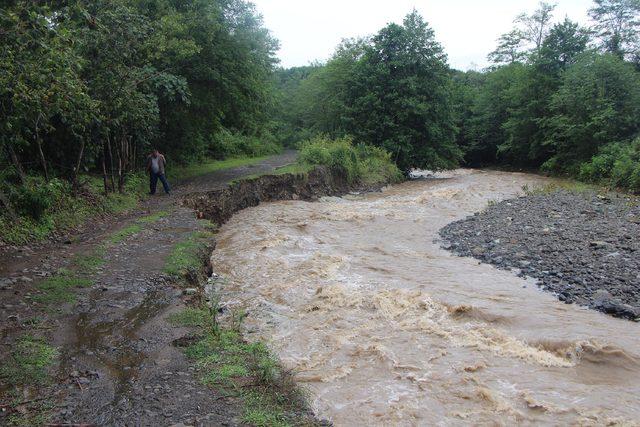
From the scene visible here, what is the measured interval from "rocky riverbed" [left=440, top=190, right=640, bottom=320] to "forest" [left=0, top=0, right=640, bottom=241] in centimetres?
850

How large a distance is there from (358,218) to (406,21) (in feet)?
69.5

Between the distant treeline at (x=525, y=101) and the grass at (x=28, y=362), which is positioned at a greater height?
the distant treeline at (x=525, y=101)

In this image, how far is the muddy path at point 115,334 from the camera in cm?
477

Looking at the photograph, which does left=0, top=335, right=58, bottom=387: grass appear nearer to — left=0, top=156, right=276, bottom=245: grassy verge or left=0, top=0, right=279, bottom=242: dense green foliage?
left=0, top=0, right=279, bottom=242: dense green foliage

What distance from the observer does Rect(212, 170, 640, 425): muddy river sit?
5.77 metres

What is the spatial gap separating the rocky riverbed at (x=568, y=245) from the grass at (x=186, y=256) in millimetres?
7156

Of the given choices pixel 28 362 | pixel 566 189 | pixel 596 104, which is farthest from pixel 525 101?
pixel 28 362

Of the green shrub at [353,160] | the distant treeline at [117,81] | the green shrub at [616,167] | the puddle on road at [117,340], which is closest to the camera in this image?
the puddle on road at [117,340]

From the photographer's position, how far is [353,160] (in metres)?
28.7

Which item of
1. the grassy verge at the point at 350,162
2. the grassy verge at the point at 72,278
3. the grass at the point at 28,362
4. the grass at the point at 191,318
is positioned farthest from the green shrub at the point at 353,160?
the grass at the point at 28,362

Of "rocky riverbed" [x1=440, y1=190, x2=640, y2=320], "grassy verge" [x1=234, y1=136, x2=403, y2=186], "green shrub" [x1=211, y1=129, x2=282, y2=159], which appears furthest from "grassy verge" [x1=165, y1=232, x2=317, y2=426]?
"green shrub" [x1=211, y1=129, x2=282, y2=159]

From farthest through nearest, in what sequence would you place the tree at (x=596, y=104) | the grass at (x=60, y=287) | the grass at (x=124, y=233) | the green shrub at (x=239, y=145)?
the green shrub at (x=239, y=145) < the tree at (x=596, y=104) < the grass at (x=124, y=233) < the grass at (x=60, y=287)

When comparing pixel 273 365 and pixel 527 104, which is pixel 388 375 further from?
pixel 527 104

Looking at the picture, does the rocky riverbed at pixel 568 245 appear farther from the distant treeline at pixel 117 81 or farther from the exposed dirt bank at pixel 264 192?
the distant treeline at pixel 117 81
